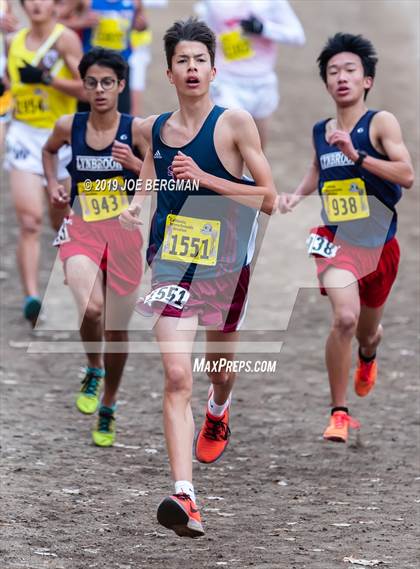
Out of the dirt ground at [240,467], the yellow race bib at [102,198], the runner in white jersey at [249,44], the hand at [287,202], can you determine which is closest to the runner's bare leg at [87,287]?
the yellow race bib at [102,198]

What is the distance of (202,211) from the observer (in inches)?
224

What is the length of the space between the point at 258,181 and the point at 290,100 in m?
13.2

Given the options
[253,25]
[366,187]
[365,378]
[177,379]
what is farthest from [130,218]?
[253,25]

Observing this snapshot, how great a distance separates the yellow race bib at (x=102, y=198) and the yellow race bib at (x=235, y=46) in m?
4.18

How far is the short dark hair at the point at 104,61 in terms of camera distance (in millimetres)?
6805

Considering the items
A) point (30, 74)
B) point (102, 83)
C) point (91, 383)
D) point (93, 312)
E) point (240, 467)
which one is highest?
point (102, 83)

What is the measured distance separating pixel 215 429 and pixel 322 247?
3.80 ft

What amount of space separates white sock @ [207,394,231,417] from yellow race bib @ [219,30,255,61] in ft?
16.2

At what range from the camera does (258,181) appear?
5598 mm

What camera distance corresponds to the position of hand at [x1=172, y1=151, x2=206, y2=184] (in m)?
5.39

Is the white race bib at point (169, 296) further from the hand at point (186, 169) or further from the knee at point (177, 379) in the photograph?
the hand at point (186, 169)

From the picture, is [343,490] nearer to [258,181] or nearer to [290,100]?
[258,181]

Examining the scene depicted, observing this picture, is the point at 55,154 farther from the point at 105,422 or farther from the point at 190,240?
the point at 190,240

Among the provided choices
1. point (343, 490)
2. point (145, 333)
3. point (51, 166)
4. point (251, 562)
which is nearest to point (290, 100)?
point (145, 333)
